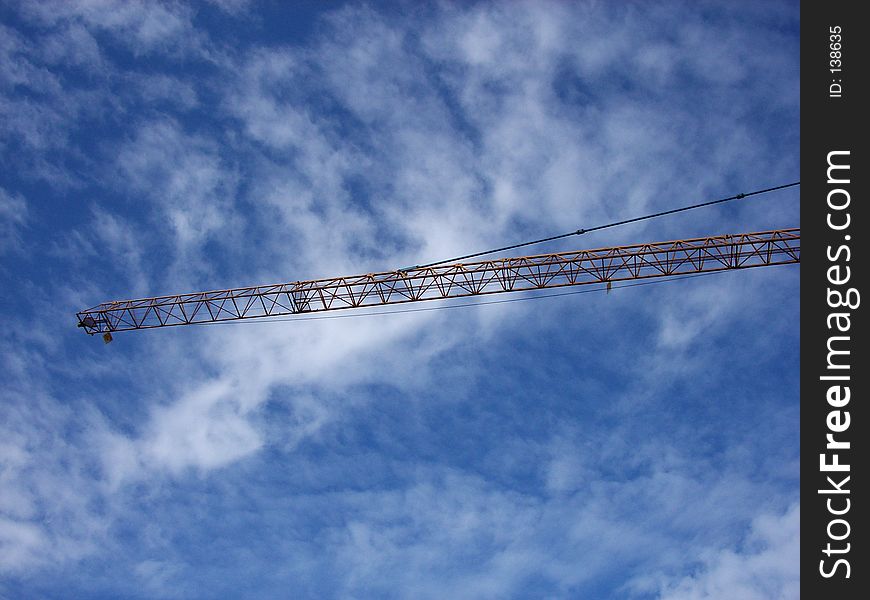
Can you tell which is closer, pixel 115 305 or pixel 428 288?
pixel 428 288

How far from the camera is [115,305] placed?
82.8m
